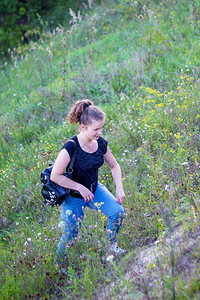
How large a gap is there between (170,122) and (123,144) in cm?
90

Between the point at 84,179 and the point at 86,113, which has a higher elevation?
the point at 86,113

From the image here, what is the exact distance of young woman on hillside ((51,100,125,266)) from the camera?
3.14 m

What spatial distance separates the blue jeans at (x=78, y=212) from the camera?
126 inches

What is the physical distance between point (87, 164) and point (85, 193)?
349 millimetres

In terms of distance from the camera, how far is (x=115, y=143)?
5223 mm

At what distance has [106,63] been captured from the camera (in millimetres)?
8164

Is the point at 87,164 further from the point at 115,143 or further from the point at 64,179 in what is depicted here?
the point at 115,143

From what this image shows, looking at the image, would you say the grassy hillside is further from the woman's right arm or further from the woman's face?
the woman's face

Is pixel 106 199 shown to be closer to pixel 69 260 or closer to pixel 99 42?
pixel 69 260

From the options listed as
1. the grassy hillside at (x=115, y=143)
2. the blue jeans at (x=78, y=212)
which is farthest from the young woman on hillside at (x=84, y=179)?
the grassy hillside at (x=115, y=143)

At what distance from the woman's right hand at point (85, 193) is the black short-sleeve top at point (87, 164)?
0.54 ft

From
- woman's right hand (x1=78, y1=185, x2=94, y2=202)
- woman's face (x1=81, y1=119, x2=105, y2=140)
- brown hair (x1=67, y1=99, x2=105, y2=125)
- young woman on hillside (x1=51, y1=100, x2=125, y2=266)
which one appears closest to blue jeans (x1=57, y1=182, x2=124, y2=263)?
young woman on hillside (x1=51, y1=100, x2=125, y2=266)

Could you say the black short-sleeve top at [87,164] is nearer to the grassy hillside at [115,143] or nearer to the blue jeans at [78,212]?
the blue jeans at [78,212]

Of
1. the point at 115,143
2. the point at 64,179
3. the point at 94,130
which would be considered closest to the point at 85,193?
the point at 64,179
